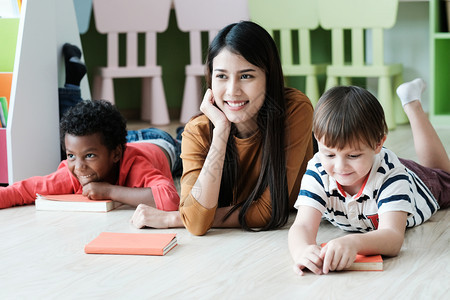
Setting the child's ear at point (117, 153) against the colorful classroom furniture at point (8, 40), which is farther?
the colorful classroom furniture at point (8, 40)

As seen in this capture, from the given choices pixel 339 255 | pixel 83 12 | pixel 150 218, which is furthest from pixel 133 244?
pixel 83 12

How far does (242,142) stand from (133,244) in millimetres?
341

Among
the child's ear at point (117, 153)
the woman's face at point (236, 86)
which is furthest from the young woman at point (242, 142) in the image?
the child's ear at point (117, 153)

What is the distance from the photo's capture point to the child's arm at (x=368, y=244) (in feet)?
3.88

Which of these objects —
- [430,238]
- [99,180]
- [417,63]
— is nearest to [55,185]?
[99,180]

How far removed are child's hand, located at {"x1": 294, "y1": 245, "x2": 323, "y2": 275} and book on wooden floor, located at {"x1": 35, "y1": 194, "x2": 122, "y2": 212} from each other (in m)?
0.71

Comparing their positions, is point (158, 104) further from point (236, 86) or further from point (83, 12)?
point (236, 86)

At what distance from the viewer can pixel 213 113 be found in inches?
57.4

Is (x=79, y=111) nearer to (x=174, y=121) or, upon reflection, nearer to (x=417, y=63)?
(x=174, y=121)

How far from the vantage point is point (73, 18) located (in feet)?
8.28

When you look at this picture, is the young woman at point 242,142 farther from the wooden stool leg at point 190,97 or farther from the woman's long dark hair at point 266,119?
the wooden stool leg at point 190,97

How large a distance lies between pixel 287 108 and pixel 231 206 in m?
0.27

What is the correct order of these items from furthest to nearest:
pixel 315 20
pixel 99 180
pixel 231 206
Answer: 1. pixel 315 20
2. pixel 99 180
3. pixel 231 206

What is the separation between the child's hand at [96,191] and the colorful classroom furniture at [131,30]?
1583 mm
